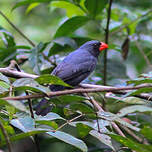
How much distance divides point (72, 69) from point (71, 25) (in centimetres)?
54

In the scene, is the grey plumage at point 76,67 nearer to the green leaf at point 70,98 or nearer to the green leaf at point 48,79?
the green leaf at point 70,98

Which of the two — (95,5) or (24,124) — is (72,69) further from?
(24,124)

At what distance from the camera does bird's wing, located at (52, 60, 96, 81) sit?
370cm

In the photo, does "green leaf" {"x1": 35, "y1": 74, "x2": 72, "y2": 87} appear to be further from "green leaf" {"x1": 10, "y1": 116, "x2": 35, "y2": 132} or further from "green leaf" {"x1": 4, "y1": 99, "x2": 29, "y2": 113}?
"green leaf" {"x1": 4, "y1": 99, "x2": 29, "y2": 113}

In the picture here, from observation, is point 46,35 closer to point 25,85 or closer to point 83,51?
point 83,51

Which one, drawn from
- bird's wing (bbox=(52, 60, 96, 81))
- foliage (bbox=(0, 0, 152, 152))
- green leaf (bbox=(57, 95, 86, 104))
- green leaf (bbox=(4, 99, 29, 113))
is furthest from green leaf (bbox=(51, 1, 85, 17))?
green leaf (bbox=(4, 99, 29, 113))

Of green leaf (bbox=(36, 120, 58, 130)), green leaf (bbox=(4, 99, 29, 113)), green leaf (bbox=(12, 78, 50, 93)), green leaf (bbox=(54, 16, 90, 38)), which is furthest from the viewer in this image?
green leaf (bbox=(54, 16, 90, 38))

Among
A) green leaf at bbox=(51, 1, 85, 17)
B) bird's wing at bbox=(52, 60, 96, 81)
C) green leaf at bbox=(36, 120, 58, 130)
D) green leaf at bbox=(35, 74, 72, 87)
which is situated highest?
green leaf at bbox=(51, 1, 85, 17)

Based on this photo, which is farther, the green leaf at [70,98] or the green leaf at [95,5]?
the green leaf at [95,5]

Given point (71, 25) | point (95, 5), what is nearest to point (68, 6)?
point (71, 25)

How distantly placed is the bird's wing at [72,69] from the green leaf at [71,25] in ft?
1.31

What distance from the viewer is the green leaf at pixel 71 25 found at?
379 cm

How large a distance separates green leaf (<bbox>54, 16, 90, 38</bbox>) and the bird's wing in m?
0.40

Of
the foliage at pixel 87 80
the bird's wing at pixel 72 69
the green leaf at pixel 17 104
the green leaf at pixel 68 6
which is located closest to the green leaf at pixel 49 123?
the foliage at pixel 87 80
